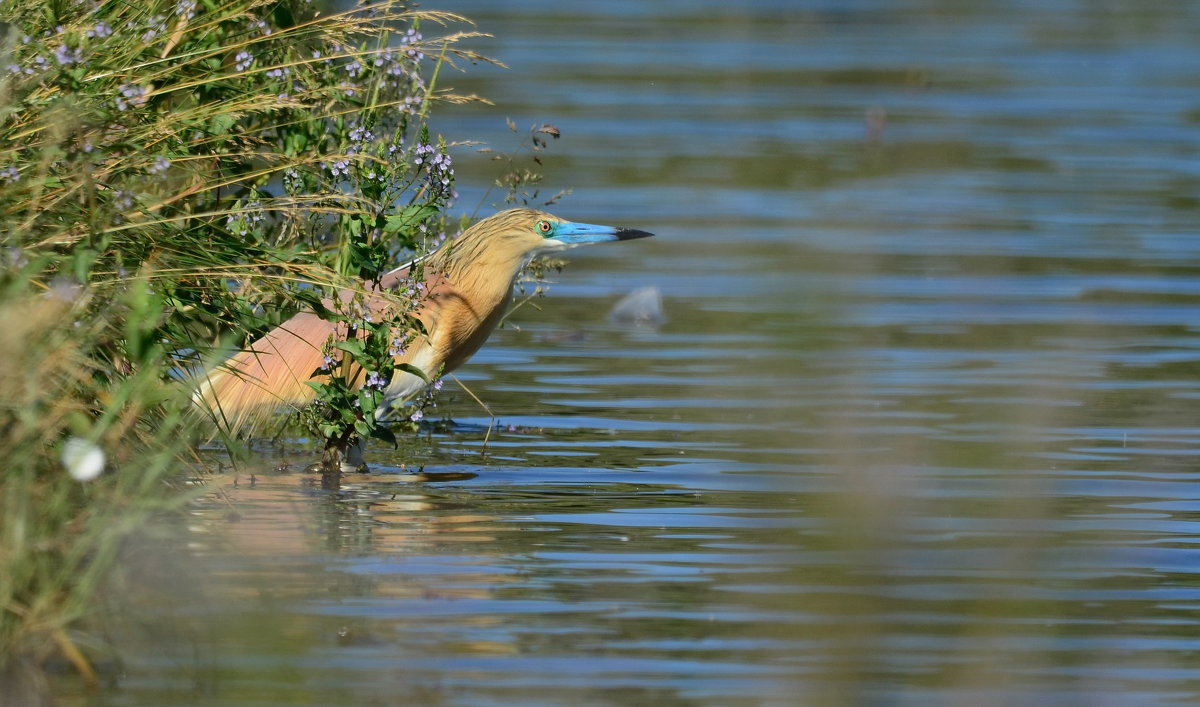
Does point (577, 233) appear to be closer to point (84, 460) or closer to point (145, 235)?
point (145, 235)

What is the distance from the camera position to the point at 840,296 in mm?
3816

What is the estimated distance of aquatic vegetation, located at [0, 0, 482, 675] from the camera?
482 cm

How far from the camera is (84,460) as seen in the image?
4.76m

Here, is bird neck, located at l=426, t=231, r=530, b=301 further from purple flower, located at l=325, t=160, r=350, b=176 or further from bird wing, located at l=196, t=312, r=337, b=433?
purple flower, located at l=325, t=160, r=350, b=176

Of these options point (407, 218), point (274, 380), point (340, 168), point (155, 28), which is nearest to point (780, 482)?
point (407, 218)

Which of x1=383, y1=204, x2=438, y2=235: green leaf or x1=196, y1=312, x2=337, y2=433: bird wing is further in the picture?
x1=196, y1=312, x2=337, y2=433: bird wing

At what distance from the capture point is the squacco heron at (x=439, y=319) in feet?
24.8

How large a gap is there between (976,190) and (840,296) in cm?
1101

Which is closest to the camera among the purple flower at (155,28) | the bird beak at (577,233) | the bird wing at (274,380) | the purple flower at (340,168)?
the purple flower at (155,28)

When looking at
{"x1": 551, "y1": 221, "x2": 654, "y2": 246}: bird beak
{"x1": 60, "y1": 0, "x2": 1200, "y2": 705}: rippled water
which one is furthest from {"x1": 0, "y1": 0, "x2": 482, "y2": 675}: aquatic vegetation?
{"x1": 551, "y1": 221, "x2": 654, "y2": 246}: bird beak

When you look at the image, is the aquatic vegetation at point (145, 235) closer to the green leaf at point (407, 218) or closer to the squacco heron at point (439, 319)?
the green leaf at point (407, 218)

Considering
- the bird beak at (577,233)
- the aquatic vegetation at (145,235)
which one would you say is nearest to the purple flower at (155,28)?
the aquatic vegetation at (145,235)

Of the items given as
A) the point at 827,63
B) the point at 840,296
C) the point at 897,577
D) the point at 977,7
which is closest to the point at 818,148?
the point at 827,63

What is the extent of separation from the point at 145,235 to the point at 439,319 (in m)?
1.95
